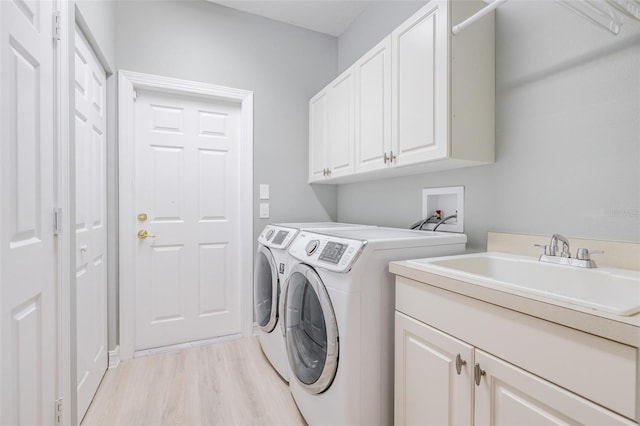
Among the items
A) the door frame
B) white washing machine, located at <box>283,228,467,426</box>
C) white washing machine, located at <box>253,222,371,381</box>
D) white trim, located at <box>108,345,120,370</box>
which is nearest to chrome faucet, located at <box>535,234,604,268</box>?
white washing machine, located at <box>283,228,467,426</box>

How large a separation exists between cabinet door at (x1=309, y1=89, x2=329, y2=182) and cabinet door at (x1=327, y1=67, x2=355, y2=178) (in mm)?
89

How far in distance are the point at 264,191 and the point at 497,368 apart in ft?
6.87

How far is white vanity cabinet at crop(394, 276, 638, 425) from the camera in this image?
64 cm

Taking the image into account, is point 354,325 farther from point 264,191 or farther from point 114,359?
point 114,359

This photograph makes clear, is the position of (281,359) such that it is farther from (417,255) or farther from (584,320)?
(584,320)

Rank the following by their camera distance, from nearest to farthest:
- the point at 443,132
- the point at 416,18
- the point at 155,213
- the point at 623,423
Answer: the point at 623,423, the point at 443,132, the point at 416,18, the point at 155,213

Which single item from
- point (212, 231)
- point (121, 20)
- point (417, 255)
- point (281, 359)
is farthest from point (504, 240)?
point (121, 20)

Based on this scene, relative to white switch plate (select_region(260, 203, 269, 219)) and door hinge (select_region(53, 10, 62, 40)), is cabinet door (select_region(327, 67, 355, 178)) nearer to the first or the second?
white switch plate (select_region(260, 203, 269, 219))

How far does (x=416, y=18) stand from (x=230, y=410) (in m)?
2.26

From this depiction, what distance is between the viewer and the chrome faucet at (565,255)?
1.08 m

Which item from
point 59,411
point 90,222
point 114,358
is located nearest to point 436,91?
point 90,222

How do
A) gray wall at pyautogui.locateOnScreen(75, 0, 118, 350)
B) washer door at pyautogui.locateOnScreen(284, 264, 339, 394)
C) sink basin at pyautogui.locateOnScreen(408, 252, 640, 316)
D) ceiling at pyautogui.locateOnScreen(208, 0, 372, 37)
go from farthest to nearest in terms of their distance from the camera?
ceiling at pyautogui.locateOnScreen(208, 0, 372, 37)
gray wall at pyautogui.locateOnScreen(75, 0, 118, 350)
washer door at pyautogui.locateOnScreen(284, 264, 339, 394)
sink basin at pyautogui.locateOnScreen(408, 252, 640, 316)

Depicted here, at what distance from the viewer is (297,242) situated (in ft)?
5.53

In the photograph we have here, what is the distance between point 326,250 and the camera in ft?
4.57
